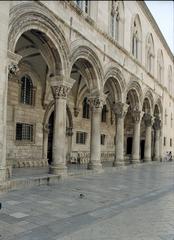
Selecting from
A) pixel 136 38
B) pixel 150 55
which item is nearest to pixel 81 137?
pixel 136 38

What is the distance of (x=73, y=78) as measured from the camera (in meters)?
19.6

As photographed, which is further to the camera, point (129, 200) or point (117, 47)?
point (117, 47)

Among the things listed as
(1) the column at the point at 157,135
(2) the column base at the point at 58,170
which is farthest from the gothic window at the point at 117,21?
(1) the column at the point at 157,135

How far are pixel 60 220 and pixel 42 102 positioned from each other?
12.1 metres

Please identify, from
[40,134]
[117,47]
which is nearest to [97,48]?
[117,47]

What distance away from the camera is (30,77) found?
55.5 ft

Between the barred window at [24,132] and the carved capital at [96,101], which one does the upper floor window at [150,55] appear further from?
the barred window at [24,132]

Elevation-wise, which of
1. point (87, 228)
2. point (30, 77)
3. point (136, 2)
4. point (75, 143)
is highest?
point (136, 2)

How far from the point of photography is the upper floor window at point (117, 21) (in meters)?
17.5

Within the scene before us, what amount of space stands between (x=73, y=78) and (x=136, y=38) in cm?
531

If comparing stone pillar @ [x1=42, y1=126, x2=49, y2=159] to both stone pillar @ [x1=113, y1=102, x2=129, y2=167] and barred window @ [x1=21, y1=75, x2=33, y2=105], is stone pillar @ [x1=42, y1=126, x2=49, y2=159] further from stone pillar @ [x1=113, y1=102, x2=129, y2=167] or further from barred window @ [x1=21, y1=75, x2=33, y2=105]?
stone pillar @ [x1=113, y1=102, x2=129, y2=167]

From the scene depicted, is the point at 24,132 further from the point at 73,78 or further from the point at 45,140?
the point at 73,78

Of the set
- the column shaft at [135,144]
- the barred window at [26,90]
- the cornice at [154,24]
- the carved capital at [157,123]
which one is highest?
the cornice at [154,24]

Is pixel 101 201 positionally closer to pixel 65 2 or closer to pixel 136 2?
pixel 65 2
